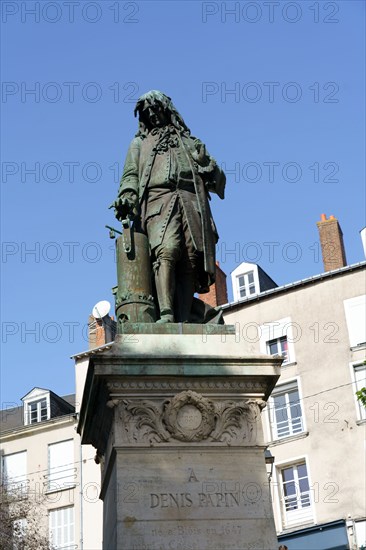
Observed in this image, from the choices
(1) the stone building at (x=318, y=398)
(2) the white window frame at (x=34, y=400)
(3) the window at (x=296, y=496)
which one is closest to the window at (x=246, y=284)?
(1) the stone building at (x=318, y=398)

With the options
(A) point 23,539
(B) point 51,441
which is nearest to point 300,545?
(A) point 23,539

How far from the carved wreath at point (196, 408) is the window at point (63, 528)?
35789mm

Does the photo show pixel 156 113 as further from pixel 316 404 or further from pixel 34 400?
pixel 34 400

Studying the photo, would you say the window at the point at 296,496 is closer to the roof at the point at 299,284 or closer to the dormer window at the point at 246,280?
the roof at the point at 299,284

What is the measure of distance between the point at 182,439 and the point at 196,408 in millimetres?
349

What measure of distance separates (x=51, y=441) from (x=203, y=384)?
37.9m

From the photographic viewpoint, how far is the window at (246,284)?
1868 inches

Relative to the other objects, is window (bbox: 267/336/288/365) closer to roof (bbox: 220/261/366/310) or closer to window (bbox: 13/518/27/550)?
roof (bbox: 220/261/366/310)

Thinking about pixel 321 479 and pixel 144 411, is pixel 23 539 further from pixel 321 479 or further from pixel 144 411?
pixel 144 411

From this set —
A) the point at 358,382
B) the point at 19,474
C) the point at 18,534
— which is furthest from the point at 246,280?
the point at 18,534

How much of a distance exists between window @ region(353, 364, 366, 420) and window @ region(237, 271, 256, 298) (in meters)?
8.82

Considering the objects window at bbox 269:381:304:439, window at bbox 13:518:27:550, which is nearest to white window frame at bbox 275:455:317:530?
window at bbox 269:381:304:439

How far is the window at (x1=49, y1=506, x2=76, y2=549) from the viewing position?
43719 millimetres

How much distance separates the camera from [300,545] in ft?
124
